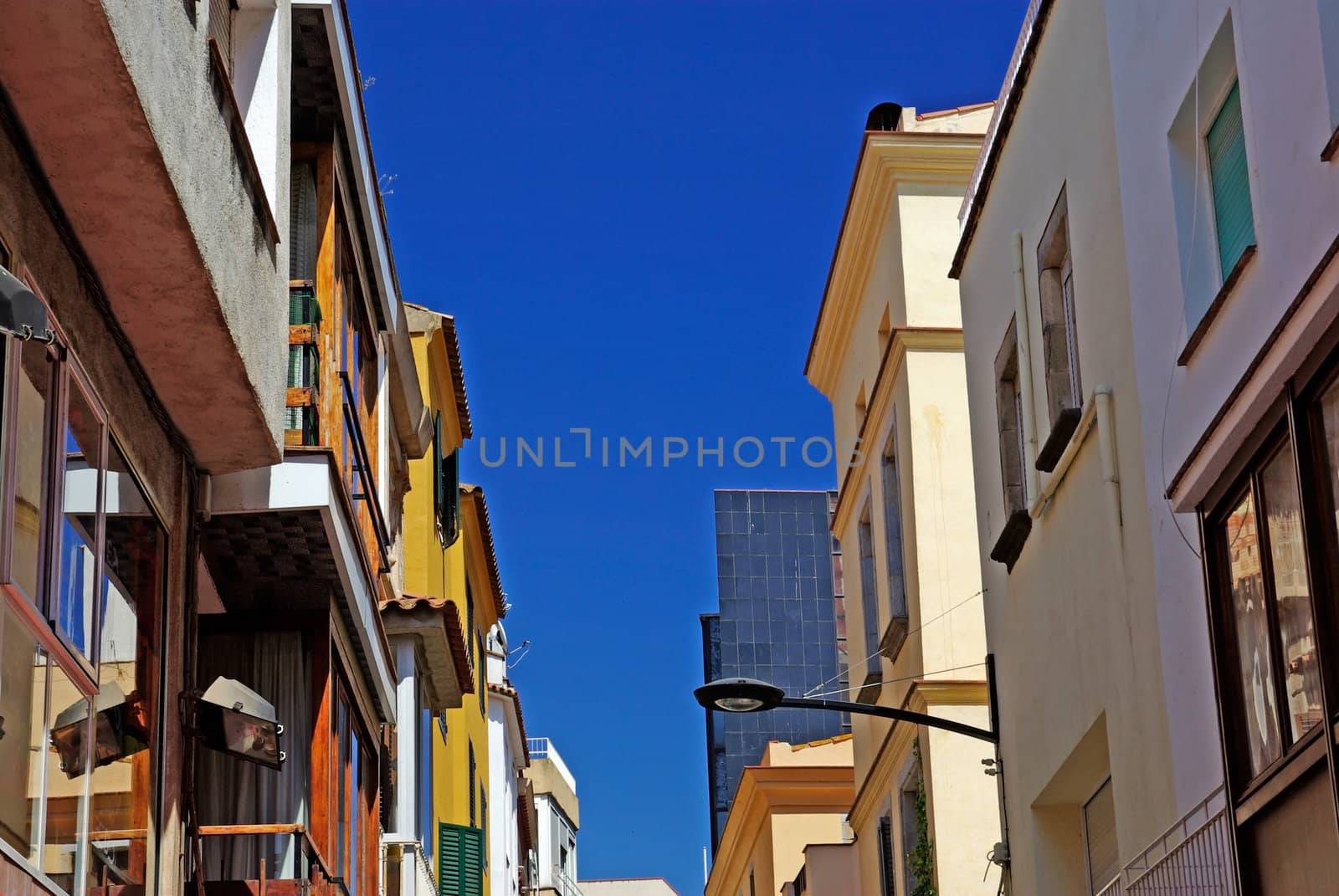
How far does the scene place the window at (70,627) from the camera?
8.64 m

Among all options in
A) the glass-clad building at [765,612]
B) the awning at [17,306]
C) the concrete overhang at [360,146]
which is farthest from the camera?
the glass-clad building at [765,612]

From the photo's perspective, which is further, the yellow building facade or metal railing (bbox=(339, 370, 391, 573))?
the yellow building facade

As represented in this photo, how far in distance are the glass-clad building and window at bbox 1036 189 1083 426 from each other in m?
52.8

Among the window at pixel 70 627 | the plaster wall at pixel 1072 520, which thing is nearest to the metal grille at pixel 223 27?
the window at pixel 70 627

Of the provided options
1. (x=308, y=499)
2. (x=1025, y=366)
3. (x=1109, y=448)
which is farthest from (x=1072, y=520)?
(x=308, y=499)

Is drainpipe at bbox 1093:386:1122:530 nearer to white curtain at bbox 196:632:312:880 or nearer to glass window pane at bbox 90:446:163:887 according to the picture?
white curtain at bbox 196:632:312:880

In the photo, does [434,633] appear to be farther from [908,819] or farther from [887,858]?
[887,858]

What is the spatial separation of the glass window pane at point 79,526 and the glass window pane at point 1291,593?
522 cm

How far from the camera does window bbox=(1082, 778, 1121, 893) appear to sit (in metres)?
15.1

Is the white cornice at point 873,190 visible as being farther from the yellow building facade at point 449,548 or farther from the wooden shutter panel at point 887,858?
the wooden shutter panel at point 887,858

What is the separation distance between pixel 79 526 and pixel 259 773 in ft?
14.0

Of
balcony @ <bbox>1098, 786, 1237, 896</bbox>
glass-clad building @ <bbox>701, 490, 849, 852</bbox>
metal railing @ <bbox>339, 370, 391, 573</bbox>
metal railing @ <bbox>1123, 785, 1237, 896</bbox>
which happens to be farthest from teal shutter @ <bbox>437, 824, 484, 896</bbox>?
glass-clad building @ <bbox>701, 490, 849, 852</bbox>

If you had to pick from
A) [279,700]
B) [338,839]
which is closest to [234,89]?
[279,700]

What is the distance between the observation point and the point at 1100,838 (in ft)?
50.8
